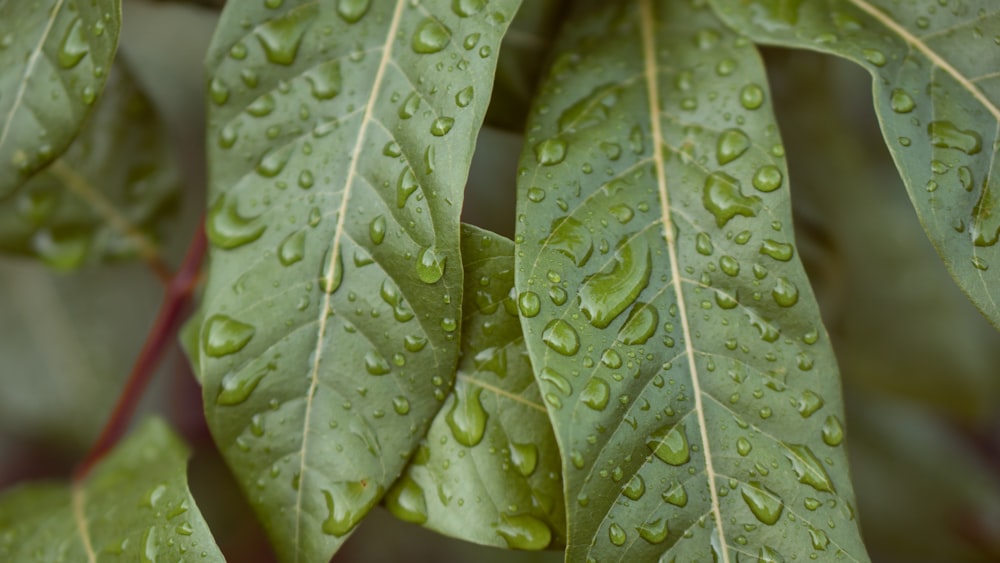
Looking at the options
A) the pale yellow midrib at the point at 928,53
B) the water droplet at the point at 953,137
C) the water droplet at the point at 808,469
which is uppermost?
the pale yellow midrib at the point at 928,53

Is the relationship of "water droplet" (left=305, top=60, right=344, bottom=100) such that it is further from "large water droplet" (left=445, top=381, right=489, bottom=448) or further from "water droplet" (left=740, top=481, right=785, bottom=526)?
"water droplet" (left=740, top=481, right=785, bottom=526)

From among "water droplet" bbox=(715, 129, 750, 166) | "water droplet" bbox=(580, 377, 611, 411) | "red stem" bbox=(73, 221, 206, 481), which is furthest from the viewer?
"red stem" bbox=(73, 221, 206, 481)

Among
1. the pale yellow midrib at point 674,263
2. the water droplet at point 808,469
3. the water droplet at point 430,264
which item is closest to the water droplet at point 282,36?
the water droplet at point 430,264

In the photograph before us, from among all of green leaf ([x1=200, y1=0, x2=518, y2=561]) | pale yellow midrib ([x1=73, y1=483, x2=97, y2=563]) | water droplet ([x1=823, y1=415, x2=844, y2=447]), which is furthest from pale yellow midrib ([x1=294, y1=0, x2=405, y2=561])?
water droplet ([x1=823, y1=415, x2=844, y2=447])

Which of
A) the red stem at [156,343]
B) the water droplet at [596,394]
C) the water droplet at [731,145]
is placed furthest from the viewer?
the red stem at [156,343]

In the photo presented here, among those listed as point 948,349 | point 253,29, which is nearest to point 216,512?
point 253,29

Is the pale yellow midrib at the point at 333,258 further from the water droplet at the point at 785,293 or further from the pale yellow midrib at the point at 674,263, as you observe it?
the water droplet at the point at 785,293

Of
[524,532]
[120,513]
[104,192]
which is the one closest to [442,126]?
[524,532]

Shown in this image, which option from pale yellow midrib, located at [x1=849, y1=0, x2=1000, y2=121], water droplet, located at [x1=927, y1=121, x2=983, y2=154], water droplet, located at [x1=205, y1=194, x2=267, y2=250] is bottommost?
water droplet, located at [x1=205, y1=194, x2=267, y2=250]
